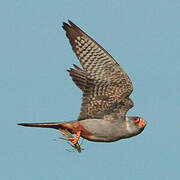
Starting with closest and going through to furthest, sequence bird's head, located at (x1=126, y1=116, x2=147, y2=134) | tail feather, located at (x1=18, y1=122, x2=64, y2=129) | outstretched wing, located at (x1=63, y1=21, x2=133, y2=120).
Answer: outstretched wing, located at (x1=63, y1=21, x2=133, y2=120)
tail feather, located at (x1=18, y1=122, x2=64, y2=129)
bird's head, located at (x1=126, y1=116, x2=147, y2=134)

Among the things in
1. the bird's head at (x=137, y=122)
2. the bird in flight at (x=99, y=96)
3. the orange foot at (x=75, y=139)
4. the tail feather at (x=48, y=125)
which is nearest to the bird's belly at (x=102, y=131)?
the bird in flight at (x=99, y=96)

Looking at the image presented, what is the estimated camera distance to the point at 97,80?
1564 cm

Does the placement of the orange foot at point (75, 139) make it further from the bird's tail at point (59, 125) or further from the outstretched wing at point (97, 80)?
the outstretched wing at point (97, 80)

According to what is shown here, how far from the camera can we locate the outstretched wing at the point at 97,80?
15352mm

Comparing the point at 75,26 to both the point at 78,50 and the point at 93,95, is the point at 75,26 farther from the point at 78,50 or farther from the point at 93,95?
the point at 93,95

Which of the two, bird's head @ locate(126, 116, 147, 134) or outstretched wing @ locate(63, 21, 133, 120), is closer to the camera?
outstretched wing @ locate(63, 21, 133, 120)

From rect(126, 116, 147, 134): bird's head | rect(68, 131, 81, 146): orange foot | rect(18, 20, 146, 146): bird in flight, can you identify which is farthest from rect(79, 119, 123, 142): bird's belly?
rect(126, 116, 147, 134): bird's head

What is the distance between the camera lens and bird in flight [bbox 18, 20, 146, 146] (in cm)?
1538

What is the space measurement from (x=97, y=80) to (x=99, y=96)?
14.8 inches

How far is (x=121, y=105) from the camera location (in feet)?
52.2

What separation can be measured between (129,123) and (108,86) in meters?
0.88

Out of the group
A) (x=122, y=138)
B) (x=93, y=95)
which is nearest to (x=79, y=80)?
(x=93, y=95)

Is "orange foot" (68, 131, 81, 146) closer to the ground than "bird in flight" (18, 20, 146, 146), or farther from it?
closer to the ground

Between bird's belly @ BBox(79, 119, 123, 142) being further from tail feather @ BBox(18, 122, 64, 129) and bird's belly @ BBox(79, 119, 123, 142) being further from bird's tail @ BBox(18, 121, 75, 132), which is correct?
tail feather @ BBox(18, 122, 64, 129)
